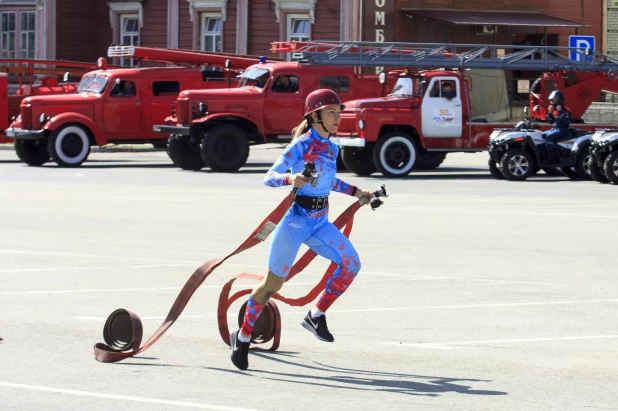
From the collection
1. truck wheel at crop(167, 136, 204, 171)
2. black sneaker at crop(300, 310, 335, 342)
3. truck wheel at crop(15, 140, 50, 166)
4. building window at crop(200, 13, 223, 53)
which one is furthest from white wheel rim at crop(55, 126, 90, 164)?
black sneaker at crop(300, 310, 335, 342)

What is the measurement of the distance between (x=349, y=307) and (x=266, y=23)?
32.3 metres

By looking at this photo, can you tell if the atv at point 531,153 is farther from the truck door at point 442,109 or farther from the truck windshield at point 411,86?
the truck windshield at point 411,86

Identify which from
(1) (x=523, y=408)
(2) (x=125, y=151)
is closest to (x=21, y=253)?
(1) (x=523, y=408)

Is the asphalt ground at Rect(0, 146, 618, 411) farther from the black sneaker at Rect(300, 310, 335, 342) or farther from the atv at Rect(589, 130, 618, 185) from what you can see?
the atv at Rect(589, 130, 618, 185)

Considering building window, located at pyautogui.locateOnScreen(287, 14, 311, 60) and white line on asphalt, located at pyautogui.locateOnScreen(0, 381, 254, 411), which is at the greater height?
building window, located at pyautogui.locateOnScreen(287, 14, 311, 60)

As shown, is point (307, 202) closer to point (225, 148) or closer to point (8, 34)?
point (225, 148)

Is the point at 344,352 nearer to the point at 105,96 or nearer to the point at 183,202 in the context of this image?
the point at 183,202

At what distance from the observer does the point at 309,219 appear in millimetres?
8062

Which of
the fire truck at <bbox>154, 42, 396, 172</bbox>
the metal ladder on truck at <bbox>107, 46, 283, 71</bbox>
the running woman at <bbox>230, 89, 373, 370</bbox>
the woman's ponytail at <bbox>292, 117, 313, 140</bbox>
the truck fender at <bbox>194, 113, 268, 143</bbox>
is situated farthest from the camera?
the metal ladder on truck at <bbox>107, 46, 283, 71</bbox>

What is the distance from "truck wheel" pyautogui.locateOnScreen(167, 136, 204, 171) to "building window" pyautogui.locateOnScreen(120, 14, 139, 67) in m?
17.3

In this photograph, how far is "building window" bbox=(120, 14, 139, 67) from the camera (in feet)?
147

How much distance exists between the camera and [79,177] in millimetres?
25234

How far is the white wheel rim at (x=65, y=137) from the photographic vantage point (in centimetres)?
2864

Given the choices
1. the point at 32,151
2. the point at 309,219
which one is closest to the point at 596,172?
the point at 32,151
